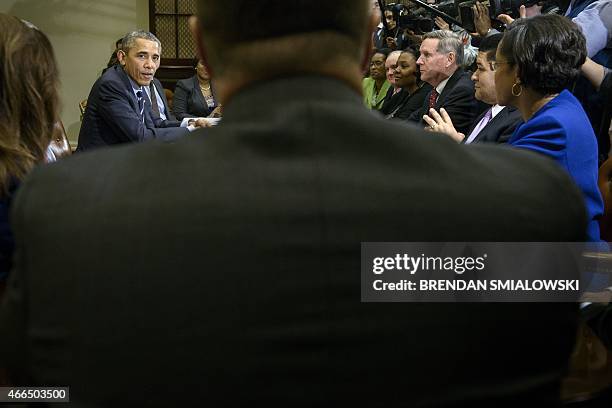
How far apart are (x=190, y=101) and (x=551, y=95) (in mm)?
4948

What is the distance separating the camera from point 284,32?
A: 693 millimetres

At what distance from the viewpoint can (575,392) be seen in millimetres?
1600

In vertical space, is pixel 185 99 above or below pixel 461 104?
below

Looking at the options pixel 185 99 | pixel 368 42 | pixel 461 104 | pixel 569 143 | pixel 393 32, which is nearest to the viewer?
pixel 368 42

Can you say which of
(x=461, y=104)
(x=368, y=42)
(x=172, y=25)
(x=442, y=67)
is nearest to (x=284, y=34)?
(x=368, y=42)

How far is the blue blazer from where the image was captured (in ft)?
6.79

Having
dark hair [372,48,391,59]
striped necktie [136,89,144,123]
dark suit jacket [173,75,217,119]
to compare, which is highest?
dark hair [372,48,391,59]

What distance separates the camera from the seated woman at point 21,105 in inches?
53.2

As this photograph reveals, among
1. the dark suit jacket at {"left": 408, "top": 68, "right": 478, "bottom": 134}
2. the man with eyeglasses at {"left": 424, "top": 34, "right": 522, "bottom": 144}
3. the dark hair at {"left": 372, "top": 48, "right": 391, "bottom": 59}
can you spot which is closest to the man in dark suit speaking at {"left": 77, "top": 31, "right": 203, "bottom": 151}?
the dark suit jacket at {"left": 408, "top": 68, "right": 478, "bottom": 134}

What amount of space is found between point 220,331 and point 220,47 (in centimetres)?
27

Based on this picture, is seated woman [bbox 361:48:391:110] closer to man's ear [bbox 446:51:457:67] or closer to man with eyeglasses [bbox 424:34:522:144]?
man's ear [bbox 446:51:457:67]

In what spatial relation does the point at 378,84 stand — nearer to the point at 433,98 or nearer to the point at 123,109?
the point at 433,98

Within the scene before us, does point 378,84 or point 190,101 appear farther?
point 190,101

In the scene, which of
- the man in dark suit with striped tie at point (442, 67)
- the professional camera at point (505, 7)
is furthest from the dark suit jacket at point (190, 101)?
the professional camera at point (505, 7)
